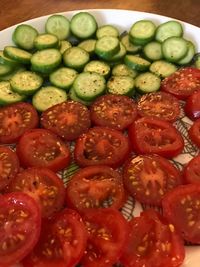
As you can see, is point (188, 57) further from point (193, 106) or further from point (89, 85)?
point (89, 85)

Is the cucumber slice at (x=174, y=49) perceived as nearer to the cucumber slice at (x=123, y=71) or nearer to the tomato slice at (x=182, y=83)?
the tomato slice at (x=182, y=83)

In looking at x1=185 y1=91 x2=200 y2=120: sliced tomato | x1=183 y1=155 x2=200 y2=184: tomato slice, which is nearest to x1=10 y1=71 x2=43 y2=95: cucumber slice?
x1=185 y1=91 x2=200 y2=120: sliced tomato

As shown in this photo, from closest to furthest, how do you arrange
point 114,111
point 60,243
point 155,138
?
point 60,243
point 155,138
point 114,111

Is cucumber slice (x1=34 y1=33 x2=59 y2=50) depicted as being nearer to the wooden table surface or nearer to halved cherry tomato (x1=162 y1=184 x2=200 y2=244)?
the wooden table surface

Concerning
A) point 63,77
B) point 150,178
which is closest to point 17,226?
point 150,178

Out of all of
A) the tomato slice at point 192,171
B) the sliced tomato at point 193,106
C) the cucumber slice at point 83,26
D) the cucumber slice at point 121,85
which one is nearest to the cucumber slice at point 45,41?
the cucumber slice at point 83,26

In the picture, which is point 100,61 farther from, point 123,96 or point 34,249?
point 34,249
